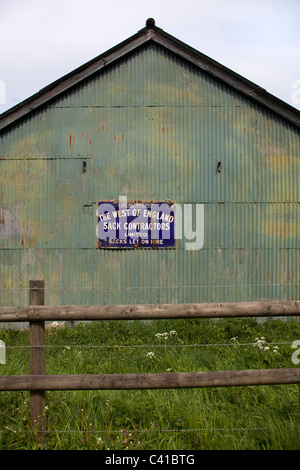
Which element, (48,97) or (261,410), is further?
(48,97)

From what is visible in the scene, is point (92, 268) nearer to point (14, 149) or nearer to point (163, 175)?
point (163, 175)

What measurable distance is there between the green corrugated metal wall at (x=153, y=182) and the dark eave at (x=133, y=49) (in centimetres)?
19

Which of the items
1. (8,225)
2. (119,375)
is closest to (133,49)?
(8,225)

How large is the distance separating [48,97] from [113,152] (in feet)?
6.88

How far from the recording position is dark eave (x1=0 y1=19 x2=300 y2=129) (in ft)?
30.9

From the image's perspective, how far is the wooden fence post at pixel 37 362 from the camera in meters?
3.69

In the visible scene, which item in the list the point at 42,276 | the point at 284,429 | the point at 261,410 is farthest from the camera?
the point at 42,276

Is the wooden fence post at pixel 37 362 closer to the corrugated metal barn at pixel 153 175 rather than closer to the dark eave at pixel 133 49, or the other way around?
the corrugated metal barn at pixel 153 175

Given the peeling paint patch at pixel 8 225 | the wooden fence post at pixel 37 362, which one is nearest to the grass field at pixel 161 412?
the wooden fence post at pixel 37 362

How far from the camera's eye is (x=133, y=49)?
9547 millimetres

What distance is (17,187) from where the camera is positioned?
9.60m

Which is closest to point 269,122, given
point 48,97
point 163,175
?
point 163,175

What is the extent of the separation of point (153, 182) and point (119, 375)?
6.56m

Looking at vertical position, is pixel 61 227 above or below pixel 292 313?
above
